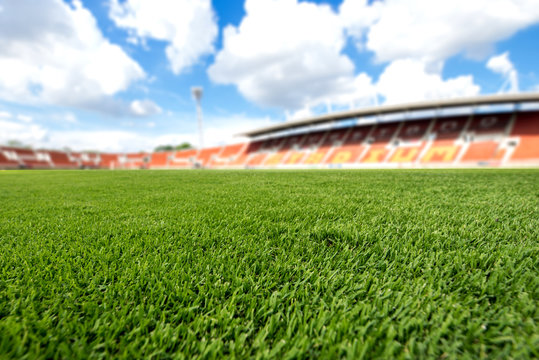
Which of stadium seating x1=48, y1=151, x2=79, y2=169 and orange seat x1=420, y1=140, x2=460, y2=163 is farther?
stadium seating x1=48, y1=151, x2=79, y2=169

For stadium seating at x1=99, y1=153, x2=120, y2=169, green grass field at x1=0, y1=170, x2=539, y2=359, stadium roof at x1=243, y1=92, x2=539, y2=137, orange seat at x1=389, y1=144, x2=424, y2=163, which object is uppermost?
stadium roof at x1=243, y1=92, x2=539, y2=137

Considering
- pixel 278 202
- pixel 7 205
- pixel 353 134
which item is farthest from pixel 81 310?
pixel 353 134

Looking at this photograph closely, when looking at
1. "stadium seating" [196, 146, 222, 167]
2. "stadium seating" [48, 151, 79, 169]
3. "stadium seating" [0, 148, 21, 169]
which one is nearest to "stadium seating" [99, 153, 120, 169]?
"stadium seating" [48, 151, 79, 169]

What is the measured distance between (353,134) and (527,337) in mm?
30435

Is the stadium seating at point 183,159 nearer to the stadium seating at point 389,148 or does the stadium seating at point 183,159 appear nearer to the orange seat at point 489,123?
the stadium seating at point 389,148

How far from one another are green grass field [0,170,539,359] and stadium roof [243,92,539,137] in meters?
26.1

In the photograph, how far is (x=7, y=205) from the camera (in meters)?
2.53

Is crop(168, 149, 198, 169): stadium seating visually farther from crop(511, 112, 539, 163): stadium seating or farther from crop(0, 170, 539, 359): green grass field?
crop(0, 170, 539, 359): green grass field

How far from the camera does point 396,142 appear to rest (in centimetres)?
2517

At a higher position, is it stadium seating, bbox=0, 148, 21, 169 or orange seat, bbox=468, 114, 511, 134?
orange seat, bbox=468, 114, 511, 134

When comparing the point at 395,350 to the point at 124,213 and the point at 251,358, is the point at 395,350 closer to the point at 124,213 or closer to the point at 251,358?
the point at 251,358

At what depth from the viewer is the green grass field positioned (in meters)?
0.63

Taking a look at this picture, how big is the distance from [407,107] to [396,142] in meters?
3.80

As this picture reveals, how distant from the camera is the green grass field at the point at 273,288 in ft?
2.06
